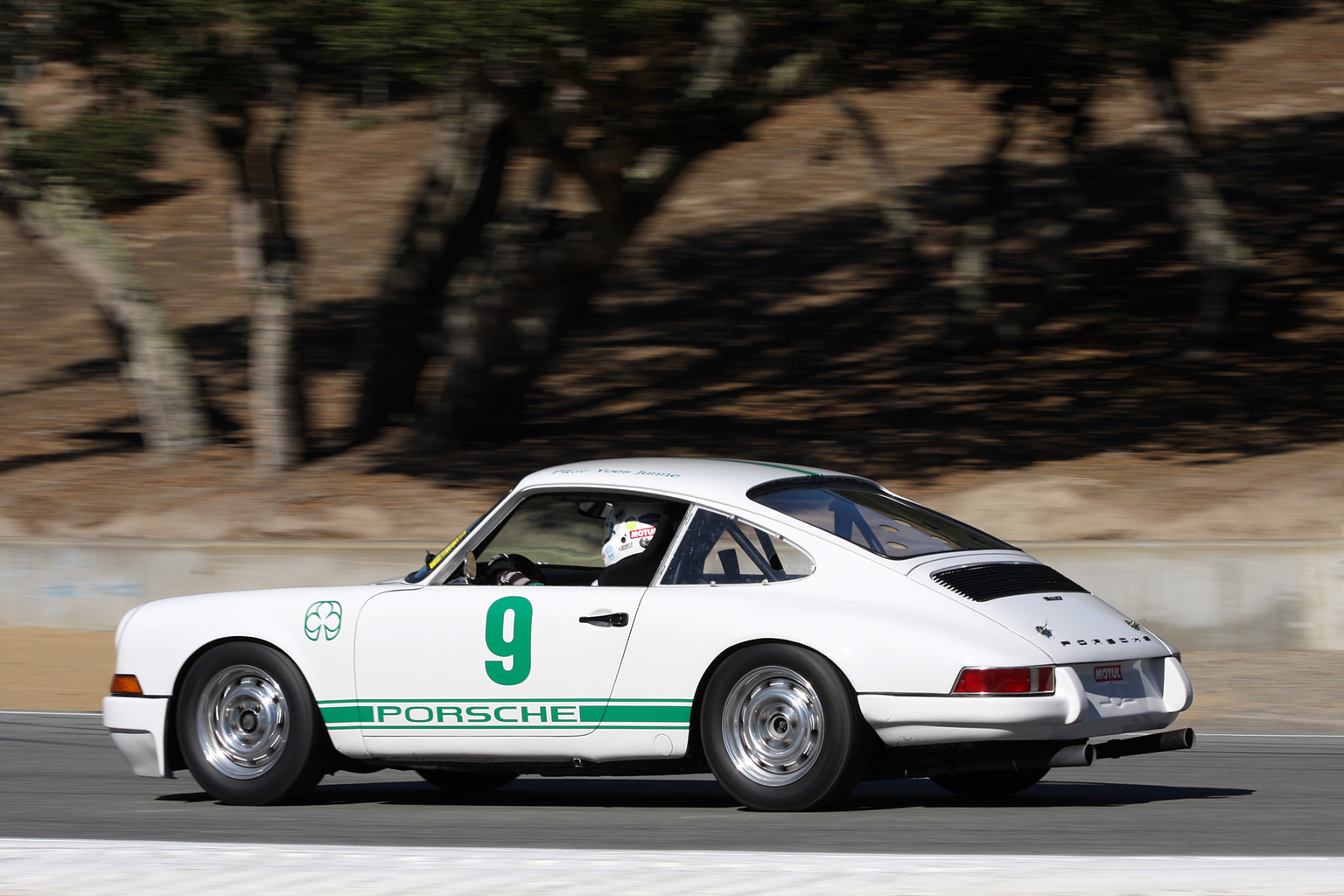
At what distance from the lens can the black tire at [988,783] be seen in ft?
26.5

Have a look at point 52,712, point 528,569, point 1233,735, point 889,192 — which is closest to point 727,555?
point 528,569

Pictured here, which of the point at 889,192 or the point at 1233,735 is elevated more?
the point at 889,192

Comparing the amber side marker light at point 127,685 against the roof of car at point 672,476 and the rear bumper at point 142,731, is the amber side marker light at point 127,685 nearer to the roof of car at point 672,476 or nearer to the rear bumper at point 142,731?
the rear bumper at point 142,731

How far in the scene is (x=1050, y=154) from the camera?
35062mm

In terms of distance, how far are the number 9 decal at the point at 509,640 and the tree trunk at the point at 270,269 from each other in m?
13.0

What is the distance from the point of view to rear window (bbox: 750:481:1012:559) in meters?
7.55

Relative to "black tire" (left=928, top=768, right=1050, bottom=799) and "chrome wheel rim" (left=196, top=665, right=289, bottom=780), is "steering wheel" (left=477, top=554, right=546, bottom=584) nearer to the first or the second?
"chrome wheel rim" (left=196, top=665, right=289, bottom=780)

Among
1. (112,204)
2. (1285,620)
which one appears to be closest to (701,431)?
(112,204)

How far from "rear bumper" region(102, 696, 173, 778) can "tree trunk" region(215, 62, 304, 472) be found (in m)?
12.3

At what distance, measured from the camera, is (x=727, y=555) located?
7527mm

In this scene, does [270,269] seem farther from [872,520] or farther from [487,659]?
[872,520]

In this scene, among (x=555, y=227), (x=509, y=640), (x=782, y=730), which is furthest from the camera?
(x=555, y=227)

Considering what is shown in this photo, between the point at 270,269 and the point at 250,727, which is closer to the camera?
the point at 250,727

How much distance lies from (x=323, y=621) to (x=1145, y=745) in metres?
3.45
